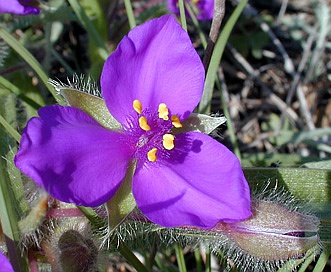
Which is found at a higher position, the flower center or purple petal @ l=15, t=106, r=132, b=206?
Answer: purple petal @ l=15, t=106, r=132, b=206

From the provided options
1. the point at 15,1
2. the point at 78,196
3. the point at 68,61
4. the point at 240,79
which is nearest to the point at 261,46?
the point at 240,79

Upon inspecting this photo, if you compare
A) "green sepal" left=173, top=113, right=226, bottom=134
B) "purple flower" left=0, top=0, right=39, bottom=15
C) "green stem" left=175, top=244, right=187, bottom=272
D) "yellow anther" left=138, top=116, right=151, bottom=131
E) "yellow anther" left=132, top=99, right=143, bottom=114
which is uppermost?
"purple flower" left=0, top=0, right=39, bottom=15

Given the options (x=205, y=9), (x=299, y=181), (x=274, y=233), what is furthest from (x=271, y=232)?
(x=205, y=9)

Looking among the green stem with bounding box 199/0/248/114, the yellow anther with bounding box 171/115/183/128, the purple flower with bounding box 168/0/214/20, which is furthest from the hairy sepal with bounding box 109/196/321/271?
the purple flower with bounding box 168/0/214/20

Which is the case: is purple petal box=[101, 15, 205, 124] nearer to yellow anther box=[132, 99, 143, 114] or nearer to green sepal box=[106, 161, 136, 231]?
yellow anther box=[132, 99, 143, 114]

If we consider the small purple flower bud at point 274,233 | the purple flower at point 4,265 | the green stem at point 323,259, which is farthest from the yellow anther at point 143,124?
the green stem at point 323,259

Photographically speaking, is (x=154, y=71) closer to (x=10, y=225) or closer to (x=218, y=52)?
(x=218, y=52)
